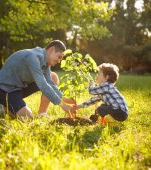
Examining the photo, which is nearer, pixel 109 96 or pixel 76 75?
pixel 76 75

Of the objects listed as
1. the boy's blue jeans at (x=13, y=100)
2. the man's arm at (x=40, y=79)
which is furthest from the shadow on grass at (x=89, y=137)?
the boy's blue jeans at (x=13, y=100)

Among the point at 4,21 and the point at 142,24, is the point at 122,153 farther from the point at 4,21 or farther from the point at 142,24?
the point at 142,24

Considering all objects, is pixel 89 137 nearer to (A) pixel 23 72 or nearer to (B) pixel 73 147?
(B) pixel 73 147

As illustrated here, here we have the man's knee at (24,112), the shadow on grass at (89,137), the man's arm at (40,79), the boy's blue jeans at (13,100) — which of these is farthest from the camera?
the boy's blue jeans at (13,100)

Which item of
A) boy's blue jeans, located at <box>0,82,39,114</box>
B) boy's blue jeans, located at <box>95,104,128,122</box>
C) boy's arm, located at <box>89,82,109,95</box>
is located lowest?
boy's blue jeans, located at <box>95,104,128,122</box>

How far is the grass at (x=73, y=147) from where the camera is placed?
9.08ft

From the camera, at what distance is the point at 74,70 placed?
5152 millimetres

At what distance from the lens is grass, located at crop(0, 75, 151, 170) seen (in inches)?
109

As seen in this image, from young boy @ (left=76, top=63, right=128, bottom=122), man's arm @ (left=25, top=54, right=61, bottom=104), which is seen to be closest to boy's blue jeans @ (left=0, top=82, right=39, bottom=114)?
man's arm @ (left=25, top=54, right=61, bottom=104)

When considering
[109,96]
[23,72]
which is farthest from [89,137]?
[23,72]

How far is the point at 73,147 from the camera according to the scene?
3246mm

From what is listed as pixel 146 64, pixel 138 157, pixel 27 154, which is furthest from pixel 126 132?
pixel 146 64

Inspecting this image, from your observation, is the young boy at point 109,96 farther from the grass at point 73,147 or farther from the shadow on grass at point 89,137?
the shadow on grass at point 89,137

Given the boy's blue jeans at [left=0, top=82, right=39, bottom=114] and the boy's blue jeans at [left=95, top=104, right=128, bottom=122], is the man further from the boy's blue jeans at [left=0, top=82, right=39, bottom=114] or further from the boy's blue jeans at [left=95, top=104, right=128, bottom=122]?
the boy's blue jeans at [left=95, top=104, right=128, bottom=122]
